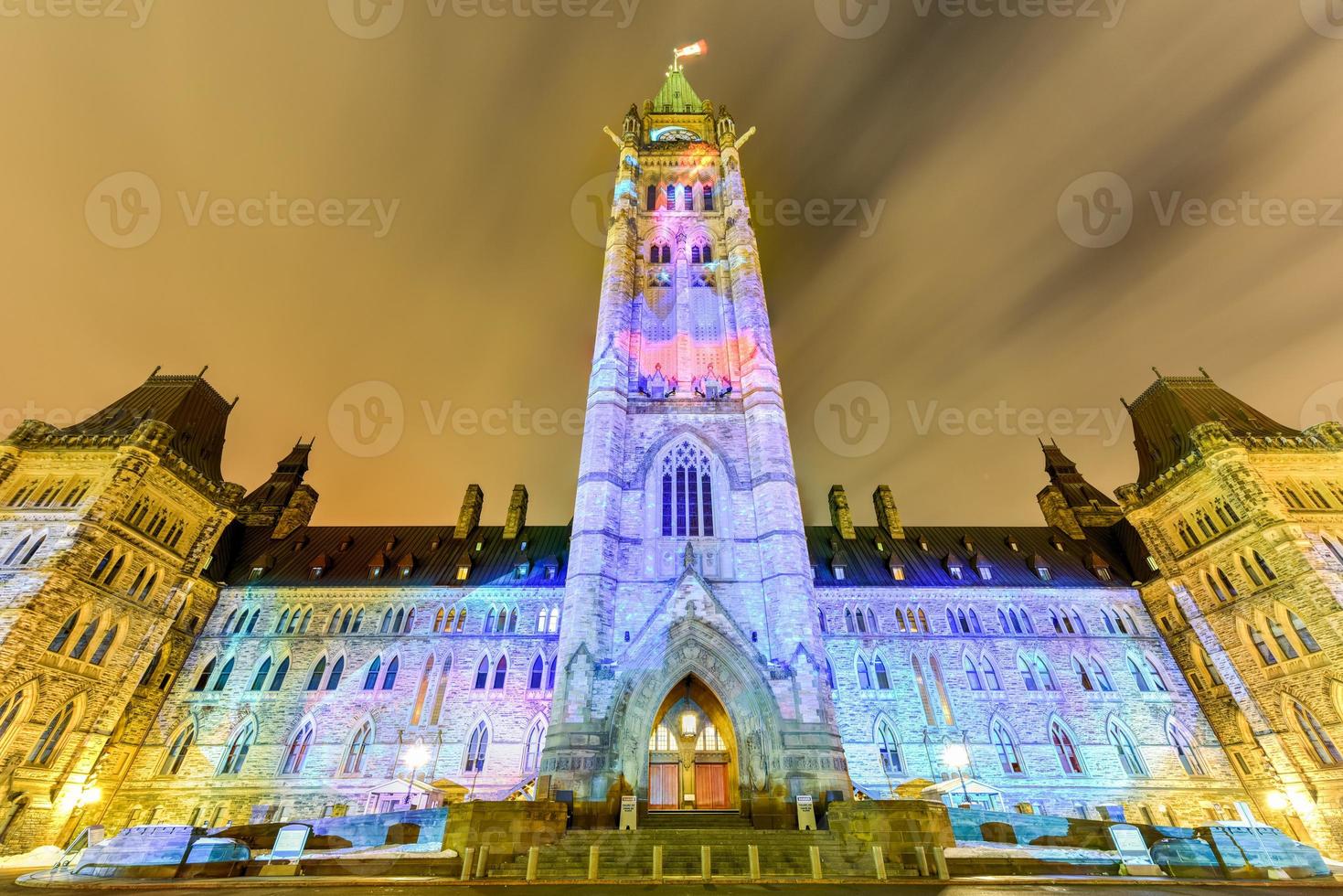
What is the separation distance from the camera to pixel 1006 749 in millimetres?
26719

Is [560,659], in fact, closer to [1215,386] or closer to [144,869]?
[144,869]

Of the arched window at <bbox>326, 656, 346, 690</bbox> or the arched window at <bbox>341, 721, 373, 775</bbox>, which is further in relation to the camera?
the arched window at <bbox>326, 656, 346, 690</bbox>

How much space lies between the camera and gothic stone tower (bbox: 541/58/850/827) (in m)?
18.1

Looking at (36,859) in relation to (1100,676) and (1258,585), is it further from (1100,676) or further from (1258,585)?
(1258,585)

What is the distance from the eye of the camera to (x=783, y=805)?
1708 centimetres

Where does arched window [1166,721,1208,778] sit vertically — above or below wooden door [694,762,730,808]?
A: above

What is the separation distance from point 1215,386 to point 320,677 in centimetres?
5004

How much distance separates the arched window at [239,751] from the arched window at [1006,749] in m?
34.3

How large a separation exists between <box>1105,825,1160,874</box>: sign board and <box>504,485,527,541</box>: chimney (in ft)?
100

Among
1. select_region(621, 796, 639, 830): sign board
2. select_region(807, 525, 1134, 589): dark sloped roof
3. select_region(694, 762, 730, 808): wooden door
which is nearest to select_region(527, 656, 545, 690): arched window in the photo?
select_region(694, 762, 730, 808): wooden door

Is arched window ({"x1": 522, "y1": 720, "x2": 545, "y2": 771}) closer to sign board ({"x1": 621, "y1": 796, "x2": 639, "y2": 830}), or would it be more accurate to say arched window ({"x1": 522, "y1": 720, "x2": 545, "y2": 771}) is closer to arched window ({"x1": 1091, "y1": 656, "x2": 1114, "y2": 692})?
sign board ({"x1": 621, "y1": 796, "x2": 639, "y2": 830})

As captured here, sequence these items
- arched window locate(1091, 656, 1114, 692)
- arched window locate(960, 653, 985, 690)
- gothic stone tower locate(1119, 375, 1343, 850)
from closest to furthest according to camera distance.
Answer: gothic stone tower locate(1119, 375, 1343, 850)
arched window locate(960, 653, 985, 690)
arched window locate(1091, 656, 1114, 692)

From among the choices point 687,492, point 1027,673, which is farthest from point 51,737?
point 1027,673

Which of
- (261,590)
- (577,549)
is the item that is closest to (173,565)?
(261,590)
